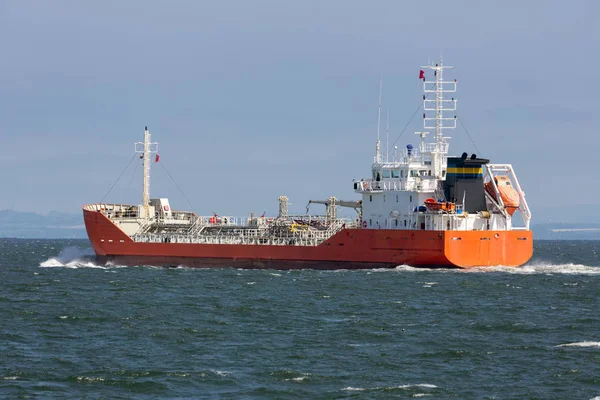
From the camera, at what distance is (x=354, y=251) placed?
50031mm

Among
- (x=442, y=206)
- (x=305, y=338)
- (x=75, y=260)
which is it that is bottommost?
(x=305, y=338)

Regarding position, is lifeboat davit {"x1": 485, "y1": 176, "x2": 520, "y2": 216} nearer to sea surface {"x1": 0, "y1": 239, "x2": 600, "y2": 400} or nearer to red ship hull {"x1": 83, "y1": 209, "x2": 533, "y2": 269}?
red ship hull {"x1": 83, "y1": 209, "x2": 533, "y2": 269}

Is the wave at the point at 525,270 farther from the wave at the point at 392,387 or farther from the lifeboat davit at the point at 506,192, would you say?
the wave at the point at 392,387

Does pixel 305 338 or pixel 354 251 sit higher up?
pixel 354 251

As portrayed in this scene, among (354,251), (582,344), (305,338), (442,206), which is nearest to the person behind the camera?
(582,344)

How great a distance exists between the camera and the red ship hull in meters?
48.0

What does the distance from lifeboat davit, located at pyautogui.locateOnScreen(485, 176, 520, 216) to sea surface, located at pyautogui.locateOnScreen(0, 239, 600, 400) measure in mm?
4058

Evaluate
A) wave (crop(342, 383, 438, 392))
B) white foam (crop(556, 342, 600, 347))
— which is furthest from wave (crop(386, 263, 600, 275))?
wave (crop(342, 383, 438, 392))

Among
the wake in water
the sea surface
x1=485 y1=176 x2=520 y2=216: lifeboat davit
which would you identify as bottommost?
the sea surface

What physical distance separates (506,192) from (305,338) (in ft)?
78.3

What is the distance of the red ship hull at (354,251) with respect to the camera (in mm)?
48031

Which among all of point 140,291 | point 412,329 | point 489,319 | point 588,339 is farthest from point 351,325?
point 140,291

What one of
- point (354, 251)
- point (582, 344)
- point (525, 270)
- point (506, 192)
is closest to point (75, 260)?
point (354, 251)

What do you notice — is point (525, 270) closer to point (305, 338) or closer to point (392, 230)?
point (392, 230)
